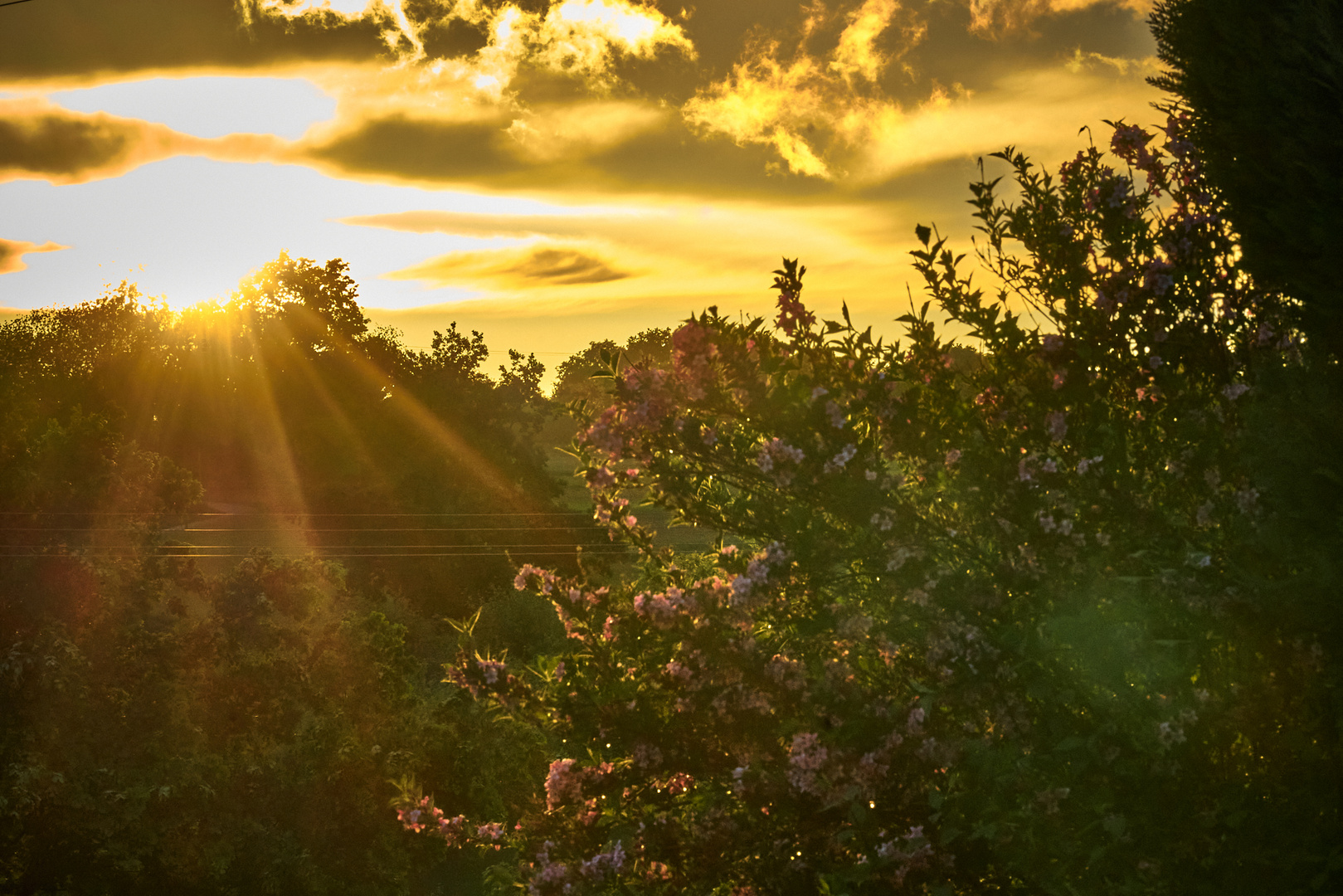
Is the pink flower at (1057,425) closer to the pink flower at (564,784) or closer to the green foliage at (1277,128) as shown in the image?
the green foliage at (1277,128)

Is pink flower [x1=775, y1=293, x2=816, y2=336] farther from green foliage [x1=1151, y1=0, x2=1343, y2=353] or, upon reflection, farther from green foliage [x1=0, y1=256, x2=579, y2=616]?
green foliage [x1=0, y1=256, x2=579, y2=616]

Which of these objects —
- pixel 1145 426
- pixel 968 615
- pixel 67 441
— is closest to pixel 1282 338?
pixel 1145 426

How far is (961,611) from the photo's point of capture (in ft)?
13.8

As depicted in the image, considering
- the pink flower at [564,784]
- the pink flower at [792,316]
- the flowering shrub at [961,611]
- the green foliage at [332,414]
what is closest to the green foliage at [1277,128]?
the flowering shrub at [961,611]

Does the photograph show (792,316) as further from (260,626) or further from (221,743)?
(260,626)

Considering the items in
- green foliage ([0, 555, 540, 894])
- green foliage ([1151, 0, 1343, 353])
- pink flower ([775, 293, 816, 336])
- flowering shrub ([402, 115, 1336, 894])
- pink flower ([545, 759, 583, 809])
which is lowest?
green foliage ([0, 555, 540, 894])

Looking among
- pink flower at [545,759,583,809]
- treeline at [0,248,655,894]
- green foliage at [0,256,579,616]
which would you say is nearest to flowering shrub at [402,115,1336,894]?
pink flower at [545,759,583,809]

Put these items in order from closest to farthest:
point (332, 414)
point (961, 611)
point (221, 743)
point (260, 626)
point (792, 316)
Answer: point (961, 611), point (792, 316), point (221, 743), point (260, 626), point (332, 414)

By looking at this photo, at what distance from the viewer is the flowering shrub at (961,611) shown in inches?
151

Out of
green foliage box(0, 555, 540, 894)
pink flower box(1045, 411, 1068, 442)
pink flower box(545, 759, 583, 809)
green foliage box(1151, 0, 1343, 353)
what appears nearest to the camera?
green foliage box(1151, 0, 1343, 353)

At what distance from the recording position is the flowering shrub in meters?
3.83

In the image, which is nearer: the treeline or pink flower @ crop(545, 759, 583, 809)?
pink flower @ crop(545, 759, 583, 809)

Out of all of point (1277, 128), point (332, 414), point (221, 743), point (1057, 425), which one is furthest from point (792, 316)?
point (332, 414)

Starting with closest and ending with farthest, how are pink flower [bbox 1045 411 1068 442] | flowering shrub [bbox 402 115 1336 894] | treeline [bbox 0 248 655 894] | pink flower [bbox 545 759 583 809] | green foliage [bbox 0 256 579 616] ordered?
flowering shrub [bbox 402 115 1336 894], pink flower [bbox 1045 411 1068 442], pink flower [bbox 545 759 583 809], treeline [bbox 0 248 655 894], green foliage [bbox 0 256 579 616]
